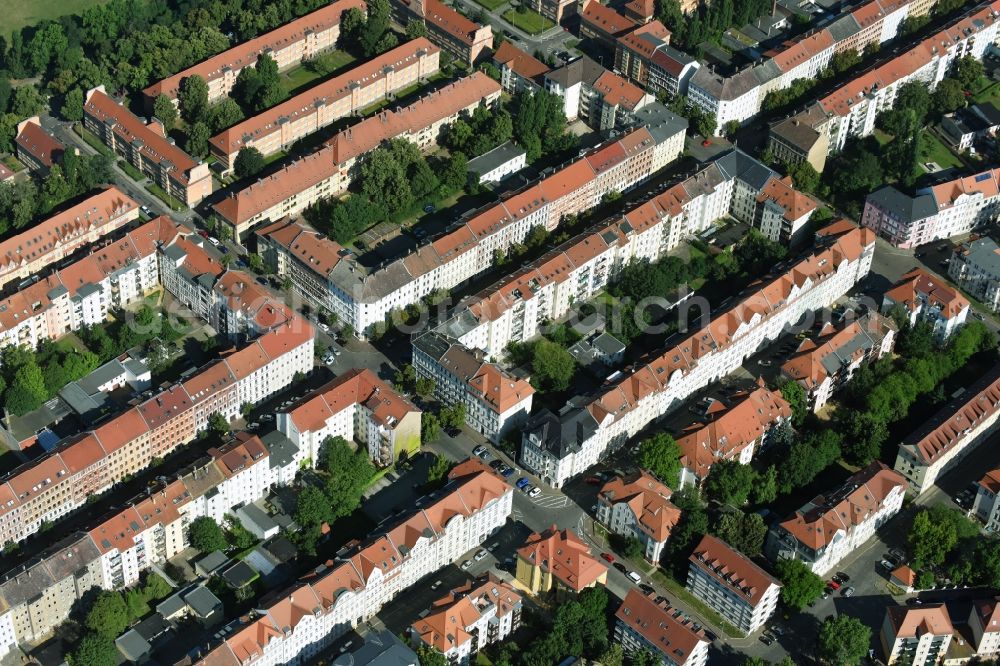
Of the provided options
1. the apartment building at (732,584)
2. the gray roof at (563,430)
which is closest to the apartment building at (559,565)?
the apartment building at (732,584)

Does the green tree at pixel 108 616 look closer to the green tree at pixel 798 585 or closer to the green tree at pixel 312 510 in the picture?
the green tree at pixel 312 510

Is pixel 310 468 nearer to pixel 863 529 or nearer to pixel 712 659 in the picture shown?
pixel 712 659

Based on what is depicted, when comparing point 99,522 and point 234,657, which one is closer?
point 234,657

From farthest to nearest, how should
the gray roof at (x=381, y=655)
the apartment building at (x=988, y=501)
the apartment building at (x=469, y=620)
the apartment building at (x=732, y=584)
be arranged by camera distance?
1. the apartment building at (x=988, y=501)
2. the apartment building at (x=732, y=584)
3. the apartment building at (x=469, y=620)
4. the gray roof at (x=381, y=655)

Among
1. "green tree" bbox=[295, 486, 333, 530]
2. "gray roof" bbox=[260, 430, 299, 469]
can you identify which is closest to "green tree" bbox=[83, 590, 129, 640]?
"green tree" bbox=[295, 486, 333, 530]

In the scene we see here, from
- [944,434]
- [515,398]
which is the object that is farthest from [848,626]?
[515,398]

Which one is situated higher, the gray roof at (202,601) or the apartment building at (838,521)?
the apartment building at (838,521)

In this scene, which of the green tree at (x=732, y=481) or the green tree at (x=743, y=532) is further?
the green tree at (x=732, y=481)
